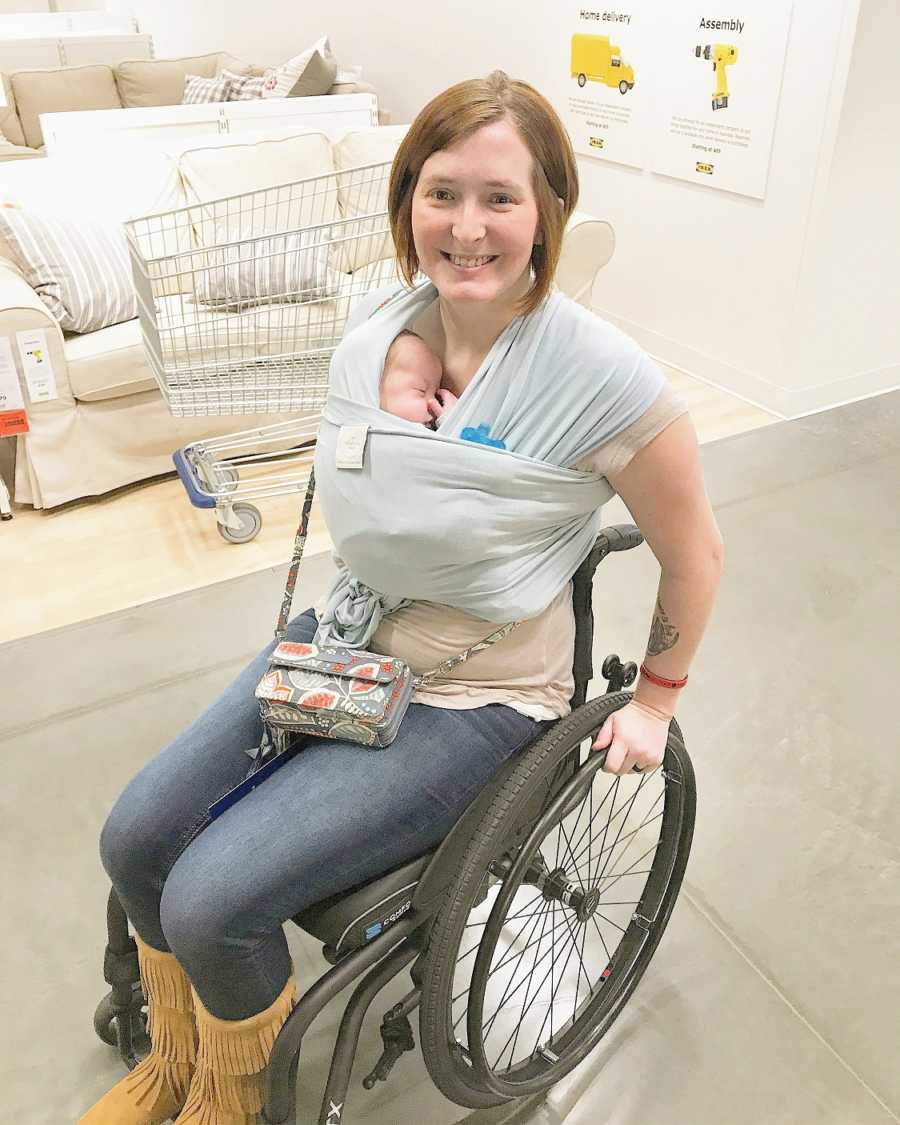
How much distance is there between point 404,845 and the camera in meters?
1.13

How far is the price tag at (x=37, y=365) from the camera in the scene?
105 inches

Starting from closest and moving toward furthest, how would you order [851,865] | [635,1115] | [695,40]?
[635,1115] → [851,865] → [695,40]

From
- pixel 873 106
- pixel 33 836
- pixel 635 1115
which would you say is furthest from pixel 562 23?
pixel 635 1115

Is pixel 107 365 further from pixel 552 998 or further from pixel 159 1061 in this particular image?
pixel 552 998

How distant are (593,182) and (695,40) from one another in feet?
2.56

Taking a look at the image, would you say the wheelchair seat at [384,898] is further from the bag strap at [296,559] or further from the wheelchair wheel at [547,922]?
the bag strap at [296,559]

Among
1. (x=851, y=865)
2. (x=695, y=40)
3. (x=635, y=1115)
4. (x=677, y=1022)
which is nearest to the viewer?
(x=635, y=1115)

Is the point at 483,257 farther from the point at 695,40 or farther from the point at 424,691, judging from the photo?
the point at 695,40

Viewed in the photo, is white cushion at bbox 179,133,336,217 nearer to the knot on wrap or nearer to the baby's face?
the baby's face

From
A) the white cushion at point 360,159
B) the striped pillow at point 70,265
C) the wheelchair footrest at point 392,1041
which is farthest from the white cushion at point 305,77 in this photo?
the wheelchair footrest at point 392,1041

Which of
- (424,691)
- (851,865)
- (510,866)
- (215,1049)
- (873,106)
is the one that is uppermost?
(873,106)

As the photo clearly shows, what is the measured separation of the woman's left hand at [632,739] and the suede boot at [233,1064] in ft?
1.55

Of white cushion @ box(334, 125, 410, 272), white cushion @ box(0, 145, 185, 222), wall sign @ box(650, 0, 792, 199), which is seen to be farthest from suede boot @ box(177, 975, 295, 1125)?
wall sign @ box(650, 0, 792, 199)

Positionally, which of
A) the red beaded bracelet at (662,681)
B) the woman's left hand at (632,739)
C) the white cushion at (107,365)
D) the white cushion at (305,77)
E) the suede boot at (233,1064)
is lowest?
the suede boot at (233,1064)
